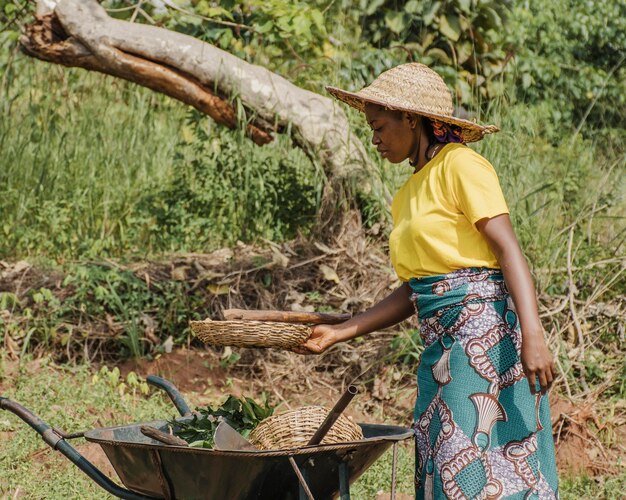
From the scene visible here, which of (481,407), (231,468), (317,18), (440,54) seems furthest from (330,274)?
(231,468)

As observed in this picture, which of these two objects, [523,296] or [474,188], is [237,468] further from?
[474,188]

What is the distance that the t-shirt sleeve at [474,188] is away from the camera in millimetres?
2902

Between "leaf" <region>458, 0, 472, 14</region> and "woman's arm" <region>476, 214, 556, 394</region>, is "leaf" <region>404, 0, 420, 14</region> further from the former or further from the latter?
"woman's arm" <region>476, 214, 556, 394</region>

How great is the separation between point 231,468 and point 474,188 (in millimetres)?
1091

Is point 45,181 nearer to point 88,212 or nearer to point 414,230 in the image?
point 88,212

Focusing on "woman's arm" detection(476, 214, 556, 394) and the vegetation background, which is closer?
"woman's arm" detection(476, 214, 556, 394)

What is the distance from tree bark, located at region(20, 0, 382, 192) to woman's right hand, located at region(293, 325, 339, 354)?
281 cm

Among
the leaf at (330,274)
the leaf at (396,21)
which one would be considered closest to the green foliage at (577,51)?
the leaf at (396,21)

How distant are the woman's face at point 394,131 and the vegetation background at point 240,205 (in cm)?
231

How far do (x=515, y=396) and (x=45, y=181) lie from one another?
15.9 feet

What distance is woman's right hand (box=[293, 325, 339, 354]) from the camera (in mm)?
3267

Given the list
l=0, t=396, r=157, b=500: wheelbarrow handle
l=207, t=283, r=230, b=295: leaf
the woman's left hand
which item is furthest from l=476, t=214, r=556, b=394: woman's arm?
l=207, t=283, r=230, b=295: leaf

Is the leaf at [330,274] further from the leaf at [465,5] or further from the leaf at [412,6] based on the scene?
the leaf at [412,6]

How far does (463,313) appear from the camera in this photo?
9.87ft
